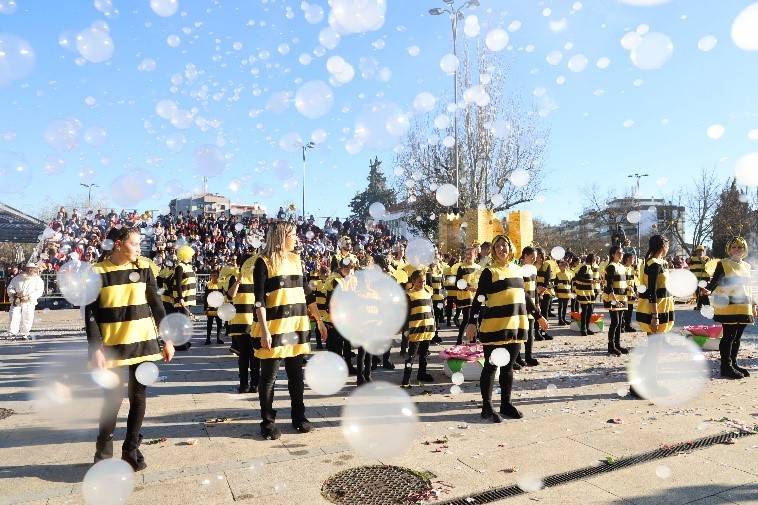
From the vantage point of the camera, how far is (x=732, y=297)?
650cm

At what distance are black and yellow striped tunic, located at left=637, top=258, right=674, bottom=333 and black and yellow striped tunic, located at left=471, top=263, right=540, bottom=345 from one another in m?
2.04

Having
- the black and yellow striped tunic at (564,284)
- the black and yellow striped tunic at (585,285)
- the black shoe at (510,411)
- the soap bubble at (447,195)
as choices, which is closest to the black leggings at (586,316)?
the black and yellow striped tunic at (585,285)

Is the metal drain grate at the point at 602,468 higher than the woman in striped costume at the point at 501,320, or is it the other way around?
the woman in striped costume at the point at 501,320

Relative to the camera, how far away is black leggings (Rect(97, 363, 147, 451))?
3.85 m

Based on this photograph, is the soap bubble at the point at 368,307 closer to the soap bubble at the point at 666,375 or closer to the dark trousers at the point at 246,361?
the dark trousers at the point at 246,361

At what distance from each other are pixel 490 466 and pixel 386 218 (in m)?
73.5

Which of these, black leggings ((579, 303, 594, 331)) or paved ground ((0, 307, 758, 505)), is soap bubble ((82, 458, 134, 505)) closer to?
paved ground ((0, 307, 758, 505))

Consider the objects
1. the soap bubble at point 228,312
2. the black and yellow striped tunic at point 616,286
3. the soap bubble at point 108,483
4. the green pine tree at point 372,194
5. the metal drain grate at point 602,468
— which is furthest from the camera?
the green pine tree at point 372,194

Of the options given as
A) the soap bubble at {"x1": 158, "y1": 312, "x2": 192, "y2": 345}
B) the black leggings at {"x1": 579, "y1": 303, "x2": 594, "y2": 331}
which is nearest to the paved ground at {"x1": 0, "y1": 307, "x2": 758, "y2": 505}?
the soap bubble at {"x1": 158, "y1": 312, "x2": 192, "y2": 345}

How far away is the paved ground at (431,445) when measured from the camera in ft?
11.2

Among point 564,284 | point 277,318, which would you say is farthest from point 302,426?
point 564,284

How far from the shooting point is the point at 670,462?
3.82m

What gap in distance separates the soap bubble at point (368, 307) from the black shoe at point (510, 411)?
7.34 feet

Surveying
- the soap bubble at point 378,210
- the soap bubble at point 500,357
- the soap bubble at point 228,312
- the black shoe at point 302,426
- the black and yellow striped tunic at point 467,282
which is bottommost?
the black shoe at point 302,426
